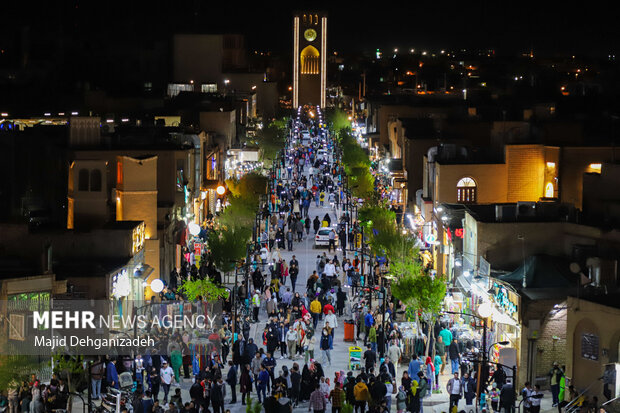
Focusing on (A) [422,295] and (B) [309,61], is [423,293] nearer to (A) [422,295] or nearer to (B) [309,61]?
(A) [422,295]

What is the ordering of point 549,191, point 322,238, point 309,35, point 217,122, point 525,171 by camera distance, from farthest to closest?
point 309,35 → point 217,122 → point 322,238 → point 525,171 → point 549,191

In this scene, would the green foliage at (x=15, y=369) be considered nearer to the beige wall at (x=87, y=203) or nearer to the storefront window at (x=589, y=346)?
the beige wall at (x=87, y=203)

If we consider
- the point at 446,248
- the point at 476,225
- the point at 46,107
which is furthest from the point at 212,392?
the point at 46,107

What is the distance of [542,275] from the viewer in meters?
25.5

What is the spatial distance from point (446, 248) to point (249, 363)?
42.4ft

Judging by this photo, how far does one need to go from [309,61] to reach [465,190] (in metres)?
113

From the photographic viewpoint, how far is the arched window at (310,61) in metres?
150

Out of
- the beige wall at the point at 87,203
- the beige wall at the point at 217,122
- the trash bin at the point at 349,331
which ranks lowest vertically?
the trash bin at the point at 349,331

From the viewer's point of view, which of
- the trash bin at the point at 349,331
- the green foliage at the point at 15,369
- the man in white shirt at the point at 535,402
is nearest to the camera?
the green foliage at the point at 15,369

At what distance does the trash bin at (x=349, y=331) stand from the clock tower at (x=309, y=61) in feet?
399

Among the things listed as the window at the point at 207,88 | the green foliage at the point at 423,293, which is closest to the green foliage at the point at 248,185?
the green foliage at the point at 423,293

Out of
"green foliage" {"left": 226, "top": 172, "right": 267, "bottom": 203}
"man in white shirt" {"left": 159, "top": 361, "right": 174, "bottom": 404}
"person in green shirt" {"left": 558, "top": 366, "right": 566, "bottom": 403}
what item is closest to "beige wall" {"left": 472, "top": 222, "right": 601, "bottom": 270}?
"person in green shirt" {"left": 558, "top": 366, "right": 566, "bottom": 403}

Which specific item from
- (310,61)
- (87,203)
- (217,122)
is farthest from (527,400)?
(310,61)

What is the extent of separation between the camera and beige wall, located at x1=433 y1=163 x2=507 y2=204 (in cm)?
3991
